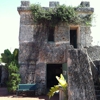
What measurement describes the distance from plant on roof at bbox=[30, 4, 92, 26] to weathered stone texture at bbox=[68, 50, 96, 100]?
23.1 ft

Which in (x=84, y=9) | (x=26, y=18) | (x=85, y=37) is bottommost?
(x=85, y=37)

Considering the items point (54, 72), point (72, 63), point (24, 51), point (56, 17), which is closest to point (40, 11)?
point (56, 17)

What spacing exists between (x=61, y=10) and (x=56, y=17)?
628 millimetres

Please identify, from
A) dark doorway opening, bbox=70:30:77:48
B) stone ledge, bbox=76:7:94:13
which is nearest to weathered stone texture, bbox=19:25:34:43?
dark doorway opening, bbox=70:30:77:48

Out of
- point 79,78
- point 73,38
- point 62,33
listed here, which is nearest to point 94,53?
point 62,33

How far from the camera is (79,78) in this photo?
6.08m

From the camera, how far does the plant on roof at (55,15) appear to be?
42.6ft

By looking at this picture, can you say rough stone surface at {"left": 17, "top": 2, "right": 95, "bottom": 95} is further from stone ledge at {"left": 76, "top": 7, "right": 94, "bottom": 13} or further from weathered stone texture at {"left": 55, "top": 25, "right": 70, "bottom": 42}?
stone ledge at {"left": 76, "top": 7, "right": 94, "bottom": 13}

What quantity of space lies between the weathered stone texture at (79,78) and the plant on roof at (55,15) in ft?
23.1

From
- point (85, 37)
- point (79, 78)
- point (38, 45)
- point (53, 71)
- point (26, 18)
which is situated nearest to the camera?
point (79, 78)

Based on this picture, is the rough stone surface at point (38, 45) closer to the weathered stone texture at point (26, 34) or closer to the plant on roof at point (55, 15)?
the weathered stone texture at point (26, 34)

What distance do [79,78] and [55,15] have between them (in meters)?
7.79

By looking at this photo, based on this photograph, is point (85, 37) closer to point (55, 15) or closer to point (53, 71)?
point (55, 15)

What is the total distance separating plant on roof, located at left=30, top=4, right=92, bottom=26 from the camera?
12984 mm
